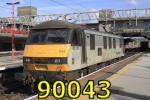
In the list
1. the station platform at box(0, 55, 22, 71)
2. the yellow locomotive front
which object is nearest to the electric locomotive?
the yellow locomotive front

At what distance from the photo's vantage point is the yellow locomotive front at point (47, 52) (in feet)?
45.7

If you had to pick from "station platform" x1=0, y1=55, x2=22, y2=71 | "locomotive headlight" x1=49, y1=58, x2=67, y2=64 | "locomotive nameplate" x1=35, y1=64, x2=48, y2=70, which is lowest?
"station platform" x1=0, y1=55, x2=22, y2=71

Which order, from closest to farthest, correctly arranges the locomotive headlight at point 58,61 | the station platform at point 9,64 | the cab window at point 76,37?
the locomotive headlight at point 58,61
the cab window at point 76,37
the station platform at point 9,64

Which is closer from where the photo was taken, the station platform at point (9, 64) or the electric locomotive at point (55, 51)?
the electric locomotive at point (55, 51)

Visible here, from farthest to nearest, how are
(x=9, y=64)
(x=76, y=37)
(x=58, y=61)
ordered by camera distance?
(x=9, y=64) < (x=76, y=37) < (x=58, y=61)

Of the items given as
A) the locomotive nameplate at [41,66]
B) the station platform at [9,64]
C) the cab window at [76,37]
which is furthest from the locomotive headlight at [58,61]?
the station platform at [9,64]

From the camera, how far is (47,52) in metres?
14.3

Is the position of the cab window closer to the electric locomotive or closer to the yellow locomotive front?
the electric locomotive

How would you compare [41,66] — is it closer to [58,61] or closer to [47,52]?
[47,52]

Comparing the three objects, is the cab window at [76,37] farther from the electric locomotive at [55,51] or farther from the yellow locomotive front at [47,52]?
the yellow locomotive front at [47,52]

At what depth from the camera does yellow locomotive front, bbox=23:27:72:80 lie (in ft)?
45.7

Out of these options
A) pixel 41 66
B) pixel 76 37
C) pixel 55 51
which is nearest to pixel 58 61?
pixel 55 51

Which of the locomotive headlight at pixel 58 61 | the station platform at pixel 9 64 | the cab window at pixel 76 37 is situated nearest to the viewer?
the locomotive headlight at pixel 58 61

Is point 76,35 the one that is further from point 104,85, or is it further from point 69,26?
point 104,85
